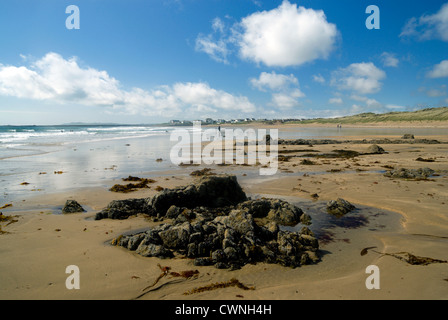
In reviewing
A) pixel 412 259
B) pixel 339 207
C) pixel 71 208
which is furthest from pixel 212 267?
pixel 71 208

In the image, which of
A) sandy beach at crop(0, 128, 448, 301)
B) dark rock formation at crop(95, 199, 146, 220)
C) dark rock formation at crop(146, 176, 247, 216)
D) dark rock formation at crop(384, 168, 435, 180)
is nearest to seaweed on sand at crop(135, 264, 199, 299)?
sandy beach at crop(0, 128, 448, 301)

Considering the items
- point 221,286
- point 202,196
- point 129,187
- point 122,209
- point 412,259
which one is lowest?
point 221,286

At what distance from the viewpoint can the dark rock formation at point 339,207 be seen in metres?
8.05

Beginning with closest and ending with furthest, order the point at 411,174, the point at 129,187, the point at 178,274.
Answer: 1. the point at 178,274
2. the point at 129,187
3. the point at 411,174

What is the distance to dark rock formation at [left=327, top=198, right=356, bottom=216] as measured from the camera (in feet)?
26.4

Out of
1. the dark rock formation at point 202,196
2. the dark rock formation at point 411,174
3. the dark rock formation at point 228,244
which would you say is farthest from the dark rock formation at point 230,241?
the dark rock formation at point 411,174

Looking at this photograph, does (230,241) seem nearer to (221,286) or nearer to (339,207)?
(221,286)

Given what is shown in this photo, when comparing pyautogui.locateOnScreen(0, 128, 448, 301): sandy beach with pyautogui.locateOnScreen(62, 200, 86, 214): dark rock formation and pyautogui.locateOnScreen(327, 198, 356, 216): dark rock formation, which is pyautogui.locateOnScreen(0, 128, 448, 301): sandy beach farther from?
pyautogui.locateOnScreen(327, 198, 356, 216): dark rock formation

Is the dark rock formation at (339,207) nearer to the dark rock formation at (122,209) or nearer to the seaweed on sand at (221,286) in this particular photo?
the seaweed on sand at (221,286)

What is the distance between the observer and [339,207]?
8.15 m
